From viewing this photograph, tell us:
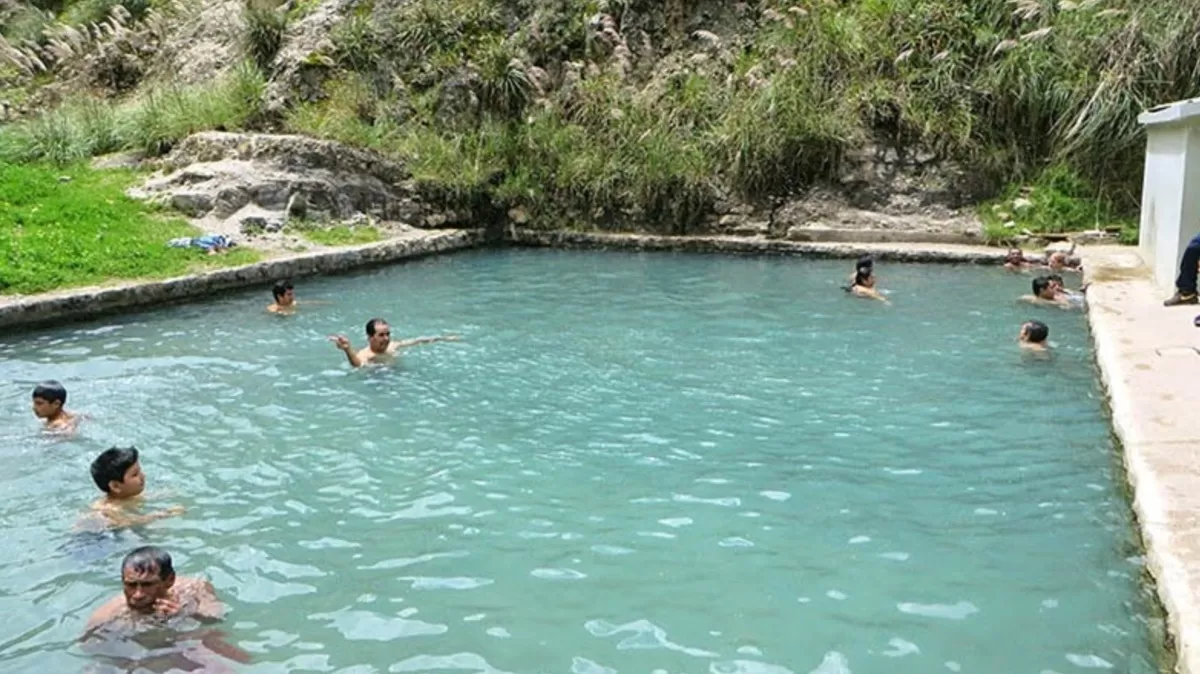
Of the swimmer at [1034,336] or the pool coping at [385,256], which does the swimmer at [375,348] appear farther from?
the swimmer at [1034,336]

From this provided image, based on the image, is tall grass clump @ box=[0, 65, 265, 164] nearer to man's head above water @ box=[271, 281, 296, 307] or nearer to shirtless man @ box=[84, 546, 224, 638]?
man's head above water @ box=[271, 281, 296, 307]

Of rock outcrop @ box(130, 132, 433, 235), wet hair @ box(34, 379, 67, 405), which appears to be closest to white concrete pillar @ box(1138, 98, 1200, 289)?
wet hair @ box(34, 379, 67, 405)

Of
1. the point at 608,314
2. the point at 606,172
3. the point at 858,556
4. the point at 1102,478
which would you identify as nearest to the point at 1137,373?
the point at 1102,478

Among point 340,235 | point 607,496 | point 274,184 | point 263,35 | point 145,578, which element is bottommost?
point 607,496

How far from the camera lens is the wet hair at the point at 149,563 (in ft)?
13.8

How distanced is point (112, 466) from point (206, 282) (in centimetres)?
726

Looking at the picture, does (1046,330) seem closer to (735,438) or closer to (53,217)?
(735,438)

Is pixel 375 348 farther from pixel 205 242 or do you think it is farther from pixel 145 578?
pixel 205 242

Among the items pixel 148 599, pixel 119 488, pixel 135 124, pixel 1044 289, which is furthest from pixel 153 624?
pixel 135 124

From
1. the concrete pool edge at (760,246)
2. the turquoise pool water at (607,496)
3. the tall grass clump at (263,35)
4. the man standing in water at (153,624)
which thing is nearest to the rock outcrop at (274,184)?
the concrete pool edge at (760,246)

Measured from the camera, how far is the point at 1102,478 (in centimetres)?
586

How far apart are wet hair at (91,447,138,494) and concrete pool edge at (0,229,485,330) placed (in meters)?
5.69

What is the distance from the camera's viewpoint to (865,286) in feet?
38.1

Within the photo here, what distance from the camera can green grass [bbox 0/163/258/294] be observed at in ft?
37.6
